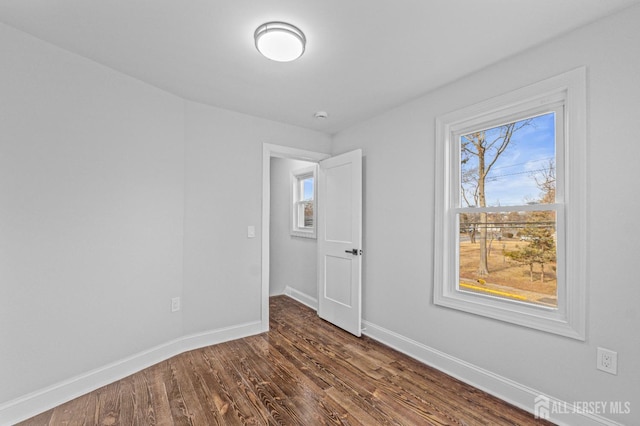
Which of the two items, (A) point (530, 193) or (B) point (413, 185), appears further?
(B) point (413, 185)

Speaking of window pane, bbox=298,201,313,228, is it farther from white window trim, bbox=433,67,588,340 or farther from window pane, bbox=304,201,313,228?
white window trim, bbox=433,67,588,340

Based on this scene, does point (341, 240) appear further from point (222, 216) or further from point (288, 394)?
point (288, 394)

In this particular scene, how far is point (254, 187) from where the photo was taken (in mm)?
3215

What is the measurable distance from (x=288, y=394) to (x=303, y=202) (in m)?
2.88

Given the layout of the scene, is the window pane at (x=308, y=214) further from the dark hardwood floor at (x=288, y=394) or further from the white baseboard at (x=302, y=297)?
the dark hardwood floor at (x=288, y=394)

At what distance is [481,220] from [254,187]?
2.28 m

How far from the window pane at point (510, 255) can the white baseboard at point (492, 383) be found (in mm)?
590

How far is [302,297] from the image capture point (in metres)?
4.38

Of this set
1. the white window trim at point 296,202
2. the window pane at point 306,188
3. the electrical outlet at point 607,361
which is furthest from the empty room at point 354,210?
the window pane at point 306,188

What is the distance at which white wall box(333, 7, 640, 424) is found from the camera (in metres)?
1.58

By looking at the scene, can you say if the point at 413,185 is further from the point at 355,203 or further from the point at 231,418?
the point at 231,418

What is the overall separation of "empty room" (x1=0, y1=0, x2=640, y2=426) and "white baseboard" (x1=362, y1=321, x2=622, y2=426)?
0.5 inches

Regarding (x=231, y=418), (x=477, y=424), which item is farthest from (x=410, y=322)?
(x=231, y=418)

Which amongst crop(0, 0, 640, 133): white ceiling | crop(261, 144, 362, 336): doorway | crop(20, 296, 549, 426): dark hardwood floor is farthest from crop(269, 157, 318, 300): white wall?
crop(0, 0, 640, 133): white ceiling
